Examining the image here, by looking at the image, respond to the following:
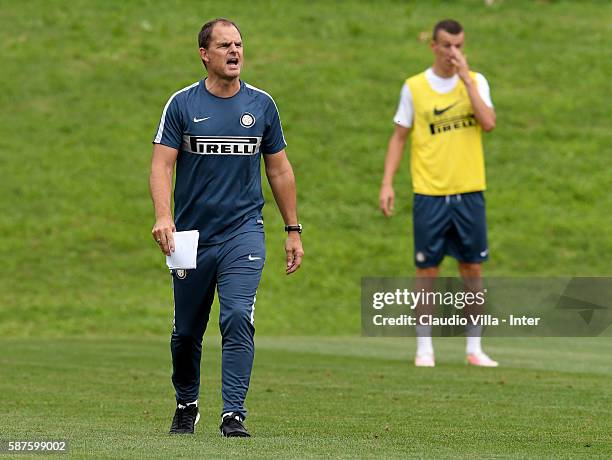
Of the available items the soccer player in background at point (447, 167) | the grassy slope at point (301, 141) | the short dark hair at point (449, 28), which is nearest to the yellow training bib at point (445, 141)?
the soccer player in background at point (447, 167)

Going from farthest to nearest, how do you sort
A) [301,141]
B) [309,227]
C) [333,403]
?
[301,141] → [309,227] → [333,403]

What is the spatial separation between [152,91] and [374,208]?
5.85 m

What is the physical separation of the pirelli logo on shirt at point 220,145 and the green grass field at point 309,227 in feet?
5.01

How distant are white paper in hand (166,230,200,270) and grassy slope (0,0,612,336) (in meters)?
10.7

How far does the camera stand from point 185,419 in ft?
25.9

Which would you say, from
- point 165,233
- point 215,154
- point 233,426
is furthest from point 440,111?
point 233,426

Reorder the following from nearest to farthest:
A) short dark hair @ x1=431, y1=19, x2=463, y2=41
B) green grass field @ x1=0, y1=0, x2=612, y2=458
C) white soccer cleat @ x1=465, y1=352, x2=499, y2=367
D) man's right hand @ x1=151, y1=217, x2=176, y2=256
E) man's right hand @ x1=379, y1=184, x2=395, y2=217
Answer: man's right hand @ x1=151, y1=217, x2=176, y2=256
green grass field @ x1=0, y1=0, x2=612, y2=458
white soccer cleat @ x1=465, y1=352, x2=499, y2=367
short dark hair @ x1=431, y1=19, x2=463, y2=41
man's right hand @ x1=379, y1=184, x2=395, y2=217

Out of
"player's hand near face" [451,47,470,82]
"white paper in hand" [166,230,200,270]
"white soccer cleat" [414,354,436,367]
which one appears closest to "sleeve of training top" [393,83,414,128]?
"player's hand near face" [451,47,470,82]

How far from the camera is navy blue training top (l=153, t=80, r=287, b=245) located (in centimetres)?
771

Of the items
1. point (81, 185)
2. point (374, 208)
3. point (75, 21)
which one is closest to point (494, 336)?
point (374, 208)

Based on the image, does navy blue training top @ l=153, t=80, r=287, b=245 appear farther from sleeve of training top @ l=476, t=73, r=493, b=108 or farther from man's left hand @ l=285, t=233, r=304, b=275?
sleeve of training top @ l=476, t=73, r=493, b=108

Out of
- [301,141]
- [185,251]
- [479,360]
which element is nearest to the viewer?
[185,251]

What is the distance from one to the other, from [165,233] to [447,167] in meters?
5.54

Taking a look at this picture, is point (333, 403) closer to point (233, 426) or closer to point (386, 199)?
point (233, 426)
